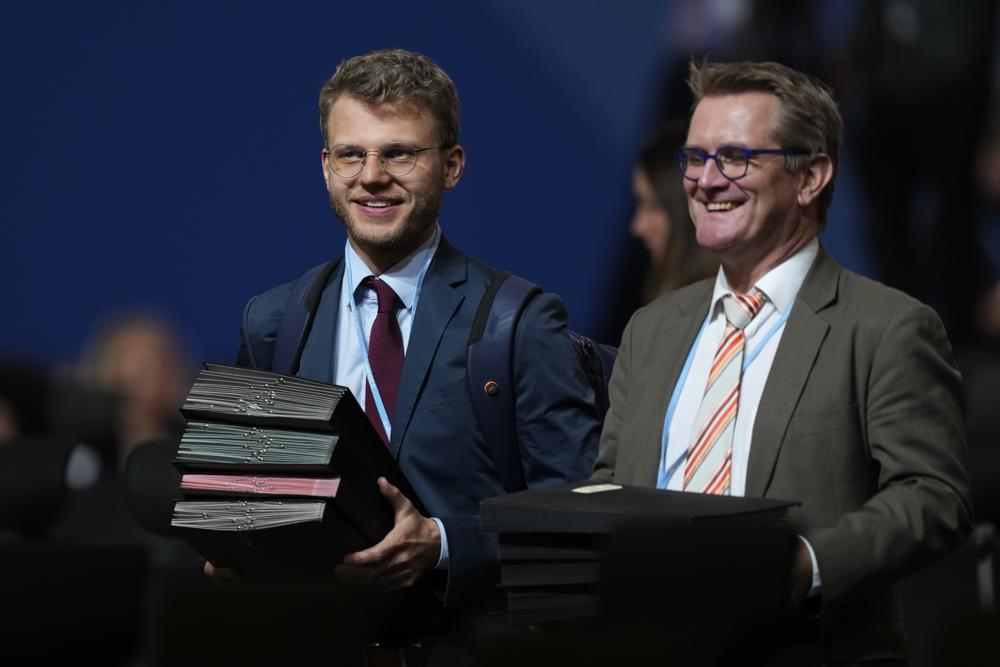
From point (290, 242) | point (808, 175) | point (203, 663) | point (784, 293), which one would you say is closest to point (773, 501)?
point (784, 293)

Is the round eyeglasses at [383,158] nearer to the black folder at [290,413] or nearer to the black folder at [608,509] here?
the black folder at [290,413]

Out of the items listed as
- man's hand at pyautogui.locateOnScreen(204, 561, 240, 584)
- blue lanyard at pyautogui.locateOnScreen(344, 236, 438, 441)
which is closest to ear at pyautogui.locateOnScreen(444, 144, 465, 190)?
blue lanyard at pyautogui.locateOnScreen(344, 236, 438, 441)

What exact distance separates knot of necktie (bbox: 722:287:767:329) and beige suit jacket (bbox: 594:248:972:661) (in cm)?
8

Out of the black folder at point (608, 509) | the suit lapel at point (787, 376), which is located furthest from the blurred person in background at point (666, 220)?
the black folder at point (608, 509)

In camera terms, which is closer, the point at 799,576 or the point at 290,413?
the point at 799,576

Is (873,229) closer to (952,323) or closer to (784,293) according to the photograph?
(952,323)

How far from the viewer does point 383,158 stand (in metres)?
3.19

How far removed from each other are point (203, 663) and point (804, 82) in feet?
5.27

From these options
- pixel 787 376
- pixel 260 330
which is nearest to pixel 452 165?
pixel 260 330

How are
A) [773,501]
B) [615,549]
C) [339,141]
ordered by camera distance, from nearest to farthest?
[615,549] → [773,501] → [339,141]

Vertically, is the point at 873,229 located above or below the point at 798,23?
below

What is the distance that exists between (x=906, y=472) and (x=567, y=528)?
0.56 m

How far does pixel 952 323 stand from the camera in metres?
7.87

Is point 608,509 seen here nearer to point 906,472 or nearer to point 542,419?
point 906,472
